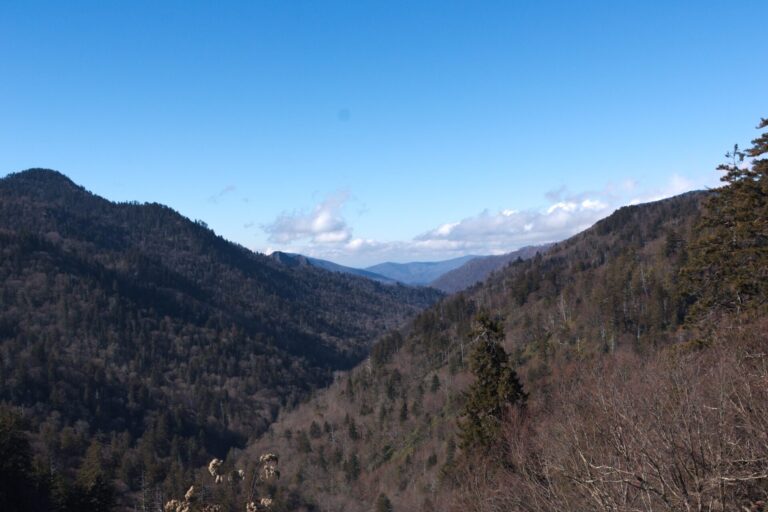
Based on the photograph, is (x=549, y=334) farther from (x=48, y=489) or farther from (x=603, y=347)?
(x=48, y=489)

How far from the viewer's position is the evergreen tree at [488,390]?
22.7 metres

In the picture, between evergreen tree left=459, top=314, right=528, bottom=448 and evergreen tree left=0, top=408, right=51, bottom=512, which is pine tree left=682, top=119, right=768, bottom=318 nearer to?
evergreen tree left=459, top=314, right=528, bottom=448

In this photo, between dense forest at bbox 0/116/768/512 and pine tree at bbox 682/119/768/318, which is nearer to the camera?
dense forest at bbox 0/116/768/512

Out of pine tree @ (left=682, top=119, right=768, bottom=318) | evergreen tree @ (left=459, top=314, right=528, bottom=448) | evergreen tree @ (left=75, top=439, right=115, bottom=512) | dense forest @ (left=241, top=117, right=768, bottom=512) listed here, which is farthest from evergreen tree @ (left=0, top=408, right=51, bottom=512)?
pine tree @ (left=682, top=119, right=768, bottom=318)

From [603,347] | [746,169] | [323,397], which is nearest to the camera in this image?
[746,169]

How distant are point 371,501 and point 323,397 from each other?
7150 centimetres

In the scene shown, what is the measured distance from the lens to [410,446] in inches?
3868

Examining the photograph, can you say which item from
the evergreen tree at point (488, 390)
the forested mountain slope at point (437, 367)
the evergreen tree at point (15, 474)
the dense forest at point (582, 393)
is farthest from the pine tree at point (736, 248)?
the forested mountain slope at point (437, 367)

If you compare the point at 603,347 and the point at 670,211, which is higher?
the point at 670,211

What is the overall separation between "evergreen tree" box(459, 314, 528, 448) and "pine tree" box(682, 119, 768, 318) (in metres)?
8.35

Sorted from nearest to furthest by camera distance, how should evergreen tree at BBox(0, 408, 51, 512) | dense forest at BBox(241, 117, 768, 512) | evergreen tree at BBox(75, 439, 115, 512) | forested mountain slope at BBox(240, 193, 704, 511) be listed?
1. dense forest at BBox(241, 117, 768, 512)
2. evergreen tree at BBox(0, 408, 51, 512)
3. evergreen tree at BBox(75, 439, 115, 512)
4. forested mountain slope at BBox(240, 193, 704, 511)

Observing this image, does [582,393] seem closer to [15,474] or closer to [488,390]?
[488,390]

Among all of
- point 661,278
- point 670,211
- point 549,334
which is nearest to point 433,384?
point 549,334

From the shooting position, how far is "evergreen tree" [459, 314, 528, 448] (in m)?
22.7
